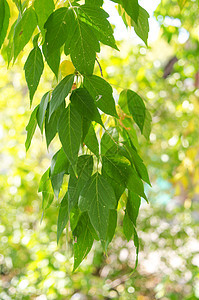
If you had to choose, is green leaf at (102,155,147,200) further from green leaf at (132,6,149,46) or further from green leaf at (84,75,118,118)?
green leaf at (132,6,149,46)

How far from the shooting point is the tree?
0.38 metres

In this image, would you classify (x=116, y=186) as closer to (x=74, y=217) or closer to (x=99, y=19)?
(x=74, y=217)

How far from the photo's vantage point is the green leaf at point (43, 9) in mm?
426

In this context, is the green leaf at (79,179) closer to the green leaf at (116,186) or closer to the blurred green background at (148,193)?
the green leaf at (116,186)

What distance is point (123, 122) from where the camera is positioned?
57cm

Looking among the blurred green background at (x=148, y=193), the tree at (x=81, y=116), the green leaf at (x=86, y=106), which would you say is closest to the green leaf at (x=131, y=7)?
the tree at (x=81, y=116)

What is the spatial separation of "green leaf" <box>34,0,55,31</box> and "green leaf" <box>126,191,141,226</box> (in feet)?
0.75

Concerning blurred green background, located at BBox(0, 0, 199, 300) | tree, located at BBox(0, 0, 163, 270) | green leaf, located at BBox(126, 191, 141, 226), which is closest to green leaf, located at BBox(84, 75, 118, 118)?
tree, located at BBox(0, 0, 163, 270)

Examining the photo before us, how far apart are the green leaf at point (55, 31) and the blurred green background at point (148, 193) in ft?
4.37

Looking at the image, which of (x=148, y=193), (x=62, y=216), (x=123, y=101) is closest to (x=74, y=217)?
(x=62, y=216)

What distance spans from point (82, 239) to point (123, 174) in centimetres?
9

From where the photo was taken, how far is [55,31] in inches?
15.3

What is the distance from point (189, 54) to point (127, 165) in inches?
67.4

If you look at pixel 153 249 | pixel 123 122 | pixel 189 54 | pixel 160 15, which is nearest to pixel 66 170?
pixel 123 122
